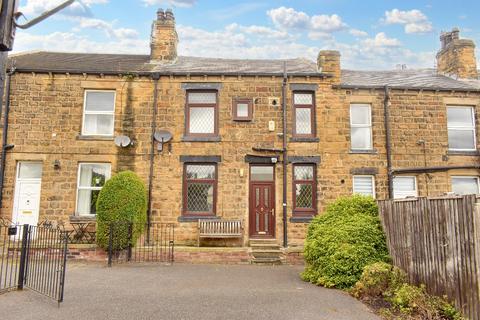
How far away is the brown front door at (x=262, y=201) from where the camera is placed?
1355 cm

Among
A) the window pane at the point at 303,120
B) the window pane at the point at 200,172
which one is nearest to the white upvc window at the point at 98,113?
the window pane at the point at 200,172

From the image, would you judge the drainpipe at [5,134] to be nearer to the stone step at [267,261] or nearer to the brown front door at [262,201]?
the brown front door at [262,201]

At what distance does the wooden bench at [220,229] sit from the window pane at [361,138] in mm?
5735

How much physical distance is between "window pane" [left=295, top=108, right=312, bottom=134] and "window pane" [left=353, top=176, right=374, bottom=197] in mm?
2715

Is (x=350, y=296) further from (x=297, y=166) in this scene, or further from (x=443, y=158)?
(x=443, y=158)

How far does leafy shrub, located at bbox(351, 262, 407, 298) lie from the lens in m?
7.23

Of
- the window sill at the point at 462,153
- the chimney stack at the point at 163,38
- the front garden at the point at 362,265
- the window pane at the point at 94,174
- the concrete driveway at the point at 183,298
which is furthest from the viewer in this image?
the chimney stack at the point at 163,38

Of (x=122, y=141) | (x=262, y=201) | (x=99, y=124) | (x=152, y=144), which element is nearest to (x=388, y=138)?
(x=262, y=201)

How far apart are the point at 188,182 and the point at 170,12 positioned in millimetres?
7789

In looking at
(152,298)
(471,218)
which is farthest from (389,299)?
(152,298)

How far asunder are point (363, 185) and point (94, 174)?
10679 mm

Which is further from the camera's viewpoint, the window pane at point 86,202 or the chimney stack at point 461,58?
the chimney stack at point 461,58

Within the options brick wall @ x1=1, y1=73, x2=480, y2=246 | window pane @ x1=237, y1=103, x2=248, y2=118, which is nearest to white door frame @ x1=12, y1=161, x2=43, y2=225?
brick wall @ x1=1, y1=73, x2=480, y2=246

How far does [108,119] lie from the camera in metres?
14.1
